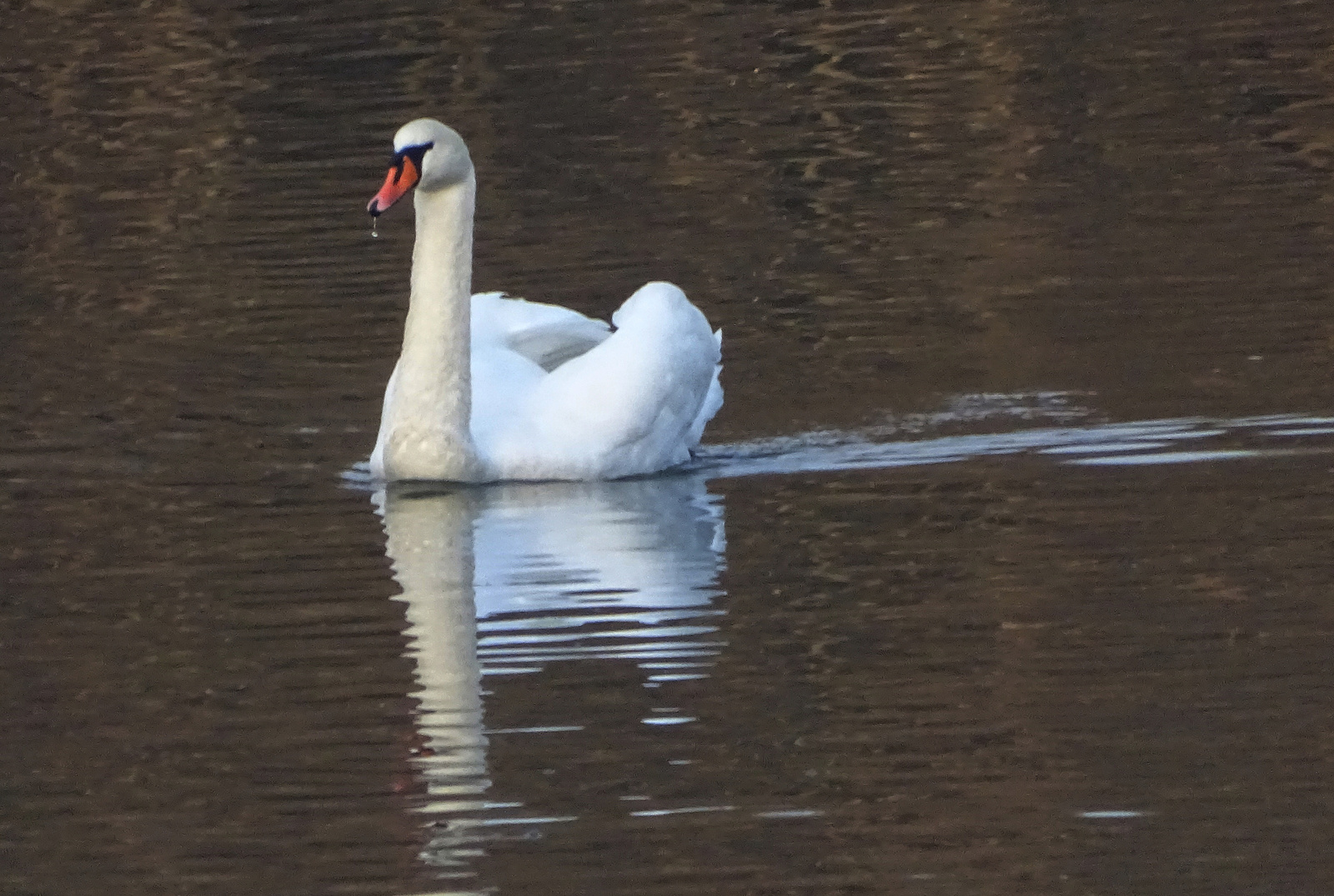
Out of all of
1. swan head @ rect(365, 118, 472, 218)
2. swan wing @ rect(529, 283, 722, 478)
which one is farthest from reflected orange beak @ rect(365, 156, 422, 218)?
swan wing @ rect(529, 283, 722, 478)

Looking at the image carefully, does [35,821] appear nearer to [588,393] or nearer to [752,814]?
[752,814]

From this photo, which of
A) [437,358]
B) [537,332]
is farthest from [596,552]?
[537,332]

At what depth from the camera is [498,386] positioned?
11164 millimetres

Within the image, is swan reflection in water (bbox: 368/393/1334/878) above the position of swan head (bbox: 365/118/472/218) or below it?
below

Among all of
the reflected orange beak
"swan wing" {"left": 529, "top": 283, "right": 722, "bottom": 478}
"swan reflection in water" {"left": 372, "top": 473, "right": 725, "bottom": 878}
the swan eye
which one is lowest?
"swan reflection in water" {"left": 372, "top": 473, "right": 725, "bottom": 878}

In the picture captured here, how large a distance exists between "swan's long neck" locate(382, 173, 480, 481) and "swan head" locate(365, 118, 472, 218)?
0.32 feet

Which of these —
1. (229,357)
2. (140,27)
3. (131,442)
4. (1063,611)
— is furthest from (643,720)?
(140,27)

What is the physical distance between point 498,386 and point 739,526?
1.68 m

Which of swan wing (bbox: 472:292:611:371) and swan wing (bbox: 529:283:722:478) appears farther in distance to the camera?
swan wing (bbox: 472:292:611:371)

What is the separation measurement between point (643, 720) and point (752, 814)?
0.81 metres

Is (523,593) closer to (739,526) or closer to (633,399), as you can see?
(739,526)

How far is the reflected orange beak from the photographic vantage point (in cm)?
1021

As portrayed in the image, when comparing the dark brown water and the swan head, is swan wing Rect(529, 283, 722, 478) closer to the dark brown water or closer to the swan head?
the dark brown water

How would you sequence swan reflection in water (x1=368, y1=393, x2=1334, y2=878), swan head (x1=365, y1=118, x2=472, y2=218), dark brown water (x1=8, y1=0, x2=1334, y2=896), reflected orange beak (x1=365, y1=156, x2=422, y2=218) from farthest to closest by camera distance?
swan head (x1=365, y1=118, x2=472, y2=218) < reflected orange beak (x1=365, y1=156, x2=422, y2=218) < swan reflection in water (x1=368, y1=393, x2=1334, y2=878) < dark brown water (x1=8, y1=0, x2=1334, y2=896)
